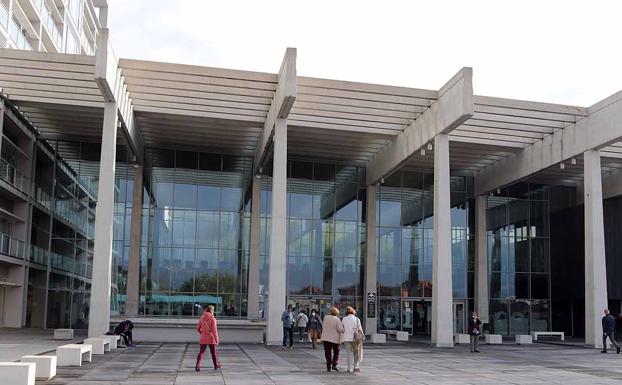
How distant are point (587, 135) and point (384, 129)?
819 cm

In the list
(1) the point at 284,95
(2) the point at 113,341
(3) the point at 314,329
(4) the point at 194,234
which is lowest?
(2) the point at 113,341

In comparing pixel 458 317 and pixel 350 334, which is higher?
pixel 350 334

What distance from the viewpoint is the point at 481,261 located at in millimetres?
38125

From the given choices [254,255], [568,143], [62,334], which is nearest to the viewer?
[62,334]

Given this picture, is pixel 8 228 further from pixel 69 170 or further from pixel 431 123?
pixel 431 123

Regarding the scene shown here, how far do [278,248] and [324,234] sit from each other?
31.1 feet

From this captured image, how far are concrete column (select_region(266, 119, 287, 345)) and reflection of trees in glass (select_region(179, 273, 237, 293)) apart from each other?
28.0 ft

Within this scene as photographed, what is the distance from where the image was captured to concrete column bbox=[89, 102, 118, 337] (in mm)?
26062

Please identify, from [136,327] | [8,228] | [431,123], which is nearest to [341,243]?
[431,123]

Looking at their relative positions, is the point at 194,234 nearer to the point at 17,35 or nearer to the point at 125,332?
the point at 125,332

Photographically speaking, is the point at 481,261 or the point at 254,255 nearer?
the point at 254,255

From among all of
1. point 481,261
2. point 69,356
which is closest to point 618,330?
point 481,261

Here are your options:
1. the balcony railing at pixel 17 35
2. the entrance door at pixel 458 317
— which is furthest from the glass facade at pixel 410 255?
the balcony railing at pixel 17 35

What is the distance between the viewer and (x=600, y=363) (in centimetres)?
2036
